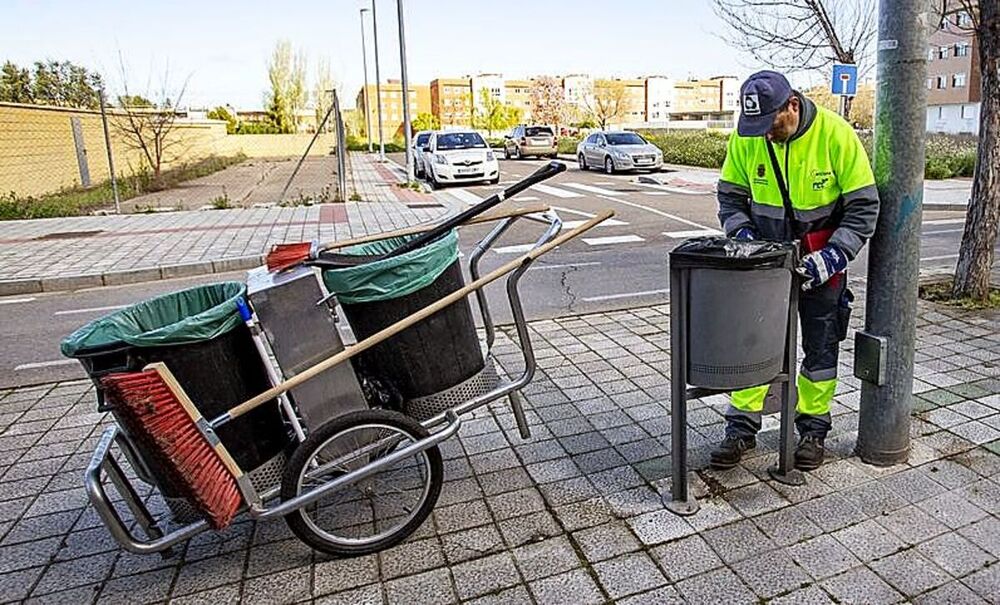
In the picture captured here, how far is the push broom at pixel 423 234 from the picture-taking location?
9.11ft

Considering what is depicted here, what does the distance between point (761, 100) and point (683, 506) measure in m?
1.74

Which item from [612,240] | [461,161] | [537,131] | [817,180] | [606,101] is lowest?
[612,240]

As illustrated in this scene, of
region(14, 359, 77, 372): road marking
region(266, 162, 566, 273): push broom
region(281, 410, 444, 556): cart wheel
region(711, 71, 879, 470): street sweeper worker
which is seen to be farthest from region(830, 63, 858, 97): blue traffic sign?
region(14, 359, 77, 372): road marking

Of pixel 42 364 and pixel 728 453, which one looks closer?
pixel 728 453

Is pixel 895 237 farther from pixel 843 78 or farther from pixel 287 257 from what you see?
pixel 843 78

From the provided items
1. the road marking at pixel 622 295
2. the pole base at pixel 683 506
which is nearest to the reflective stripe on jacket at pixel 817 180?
the pole base at pixel 683 506

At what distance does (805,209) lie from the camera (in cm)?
306

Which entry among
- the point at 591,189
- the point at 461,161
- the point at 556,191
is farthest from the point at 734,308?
the point at 461,161

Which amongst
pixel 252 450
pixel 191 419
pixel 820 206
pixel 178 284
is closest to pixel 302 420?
pixel 252 450

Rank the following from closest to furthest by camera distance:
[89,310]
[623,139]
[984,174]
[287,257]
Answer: [287,257], [984,174], [89,310], [623,139]

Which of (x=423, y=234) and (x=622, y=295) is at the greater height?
(x=423, y=234)

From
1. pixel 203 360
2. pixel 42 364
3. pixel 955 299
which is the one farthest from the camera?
pixel 955 299

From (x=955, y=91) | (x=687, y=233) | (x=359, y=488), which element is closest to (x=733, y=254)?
(x=359, y=488)

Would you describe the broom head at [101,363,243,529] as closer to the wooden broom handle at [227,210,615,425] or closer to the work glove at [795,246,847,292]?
the wooden broom handle at [227,210,615,425]
